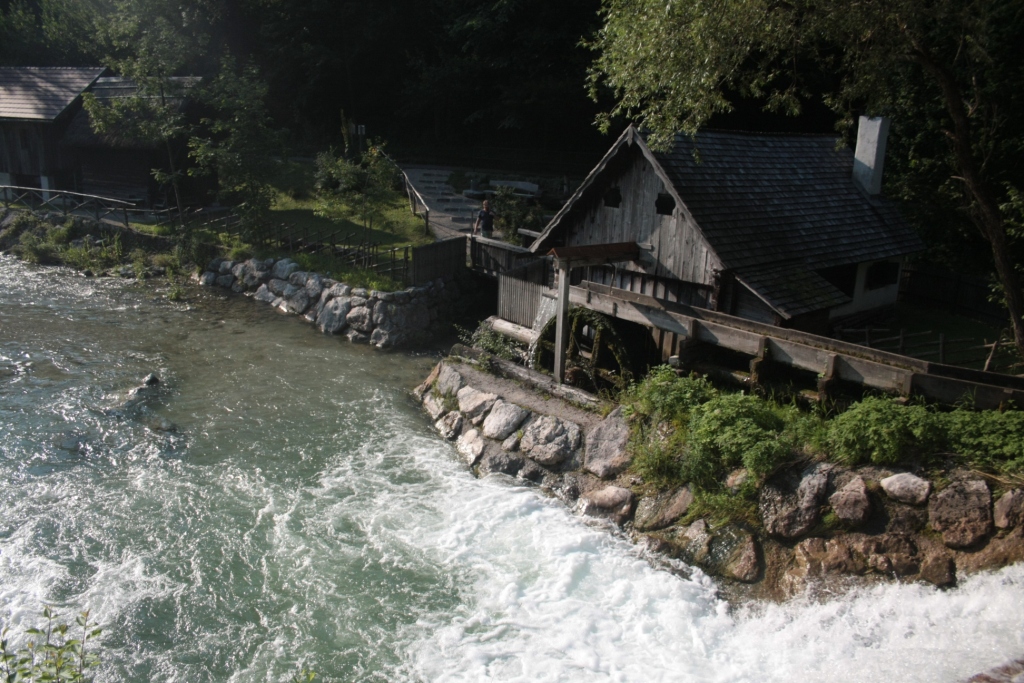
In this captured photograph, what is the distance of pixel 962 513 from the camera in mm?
9148

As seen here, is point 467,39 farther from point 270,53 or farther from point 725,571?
point 725,571

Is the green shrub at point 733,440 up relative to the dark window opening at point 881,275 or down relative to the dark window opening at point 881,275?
Answer: down

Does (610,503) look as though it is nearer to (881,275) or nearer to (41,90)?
(881,275)

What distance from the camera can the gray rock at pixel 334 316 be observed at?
2117 cm

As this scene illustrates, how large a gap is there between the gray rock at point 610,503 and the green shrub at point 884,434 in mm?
2970

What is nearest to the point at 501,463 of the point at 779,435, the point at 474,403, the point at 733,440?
the point at 474,403

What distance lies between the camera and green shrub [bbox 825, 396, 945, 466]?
9.70m

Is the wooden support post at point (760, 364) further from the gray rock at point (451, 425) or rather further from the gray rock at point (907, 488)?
the gray rock at point (451, 425)

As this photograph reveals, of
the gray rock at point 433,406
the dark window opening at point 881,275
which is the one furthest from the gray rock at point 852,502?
the dark window opening at point 881,275

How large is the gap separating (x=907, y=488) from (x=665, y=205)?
7.28 m

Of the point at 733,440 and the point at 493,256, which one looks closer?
the point at 733,440

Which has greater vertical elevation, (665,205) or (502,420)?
(665,205)

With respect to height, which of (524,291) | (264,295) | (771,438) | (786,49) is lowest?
(264,295)

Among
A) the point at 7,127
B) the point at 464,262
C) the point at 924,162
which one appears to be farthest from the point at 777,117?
the point at 7,127
